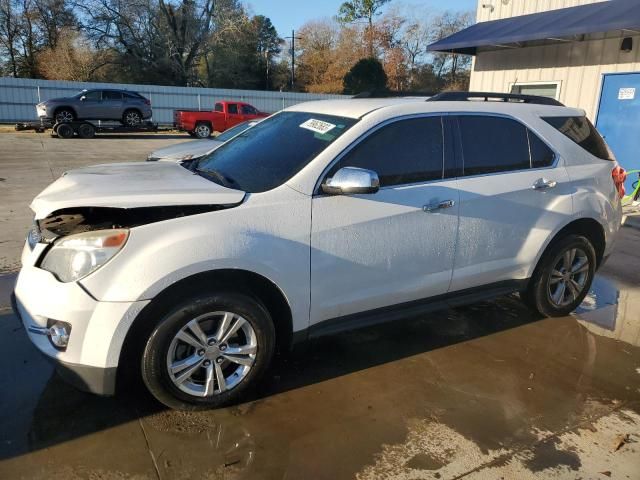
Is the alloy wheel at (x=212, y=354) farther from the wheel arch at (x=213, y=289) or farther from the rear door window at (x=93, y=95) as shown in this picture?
the rear door window at (x=93, y=95)

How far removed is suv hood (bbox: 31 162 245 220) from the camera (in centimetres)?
278

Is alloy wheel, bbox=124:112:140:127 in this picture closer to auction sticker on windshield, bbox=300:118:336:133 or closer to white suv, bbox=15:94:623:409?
white suv, bbox=15:94:623:409

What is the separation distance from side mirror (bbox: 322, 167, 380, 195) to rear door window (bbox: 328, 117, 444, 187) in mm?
116

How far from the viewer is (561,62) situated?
10570 mm

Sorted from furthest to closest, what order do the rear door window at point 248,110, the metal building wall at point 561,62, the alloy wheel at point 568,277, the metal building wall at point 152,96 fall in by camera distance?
the metal building wall at point 152,96
the rear door window at point 248,110
the metal building wall at point 561,62
the alloy wheel at point 568,277

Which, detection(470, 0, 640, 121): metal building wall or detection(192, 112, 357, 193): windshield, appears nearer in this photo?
detection(192, 112, 357, 193): windshield

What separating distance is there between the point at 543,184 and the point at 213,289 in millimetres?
2751

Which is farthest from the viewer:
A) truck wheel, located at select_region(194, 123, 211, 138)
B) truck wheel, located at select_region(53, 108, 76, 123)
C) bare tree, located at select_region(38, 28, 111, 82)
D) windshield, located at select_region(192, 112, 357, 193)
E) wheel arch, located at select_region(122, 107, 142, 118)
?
bare tree, located at select_region(38, 28, 111, 82)

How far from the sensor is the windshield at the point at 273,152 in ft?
10.6

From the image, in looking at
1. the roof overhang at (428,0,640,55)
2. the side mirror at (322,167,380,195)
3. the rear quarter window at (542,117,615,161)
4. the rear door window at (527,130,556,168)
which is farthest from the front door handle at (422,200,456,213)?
the roof overhang at (428,0,640,55)

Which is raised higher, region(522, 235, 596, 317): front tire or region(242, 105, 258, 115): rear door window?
region(242, 105, 258, 115): rear door window

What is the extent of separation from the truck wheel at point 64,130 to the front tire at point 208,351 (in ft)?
66.7

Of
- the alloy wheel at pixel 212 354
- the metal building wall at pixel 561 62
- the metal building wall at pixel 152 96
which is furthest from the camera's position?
the metal building wall at pixel 152 96

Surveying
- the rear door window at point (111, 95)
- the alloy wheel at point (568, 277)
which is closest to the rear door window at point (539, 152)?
the alloy wheel at point (568, 277)
